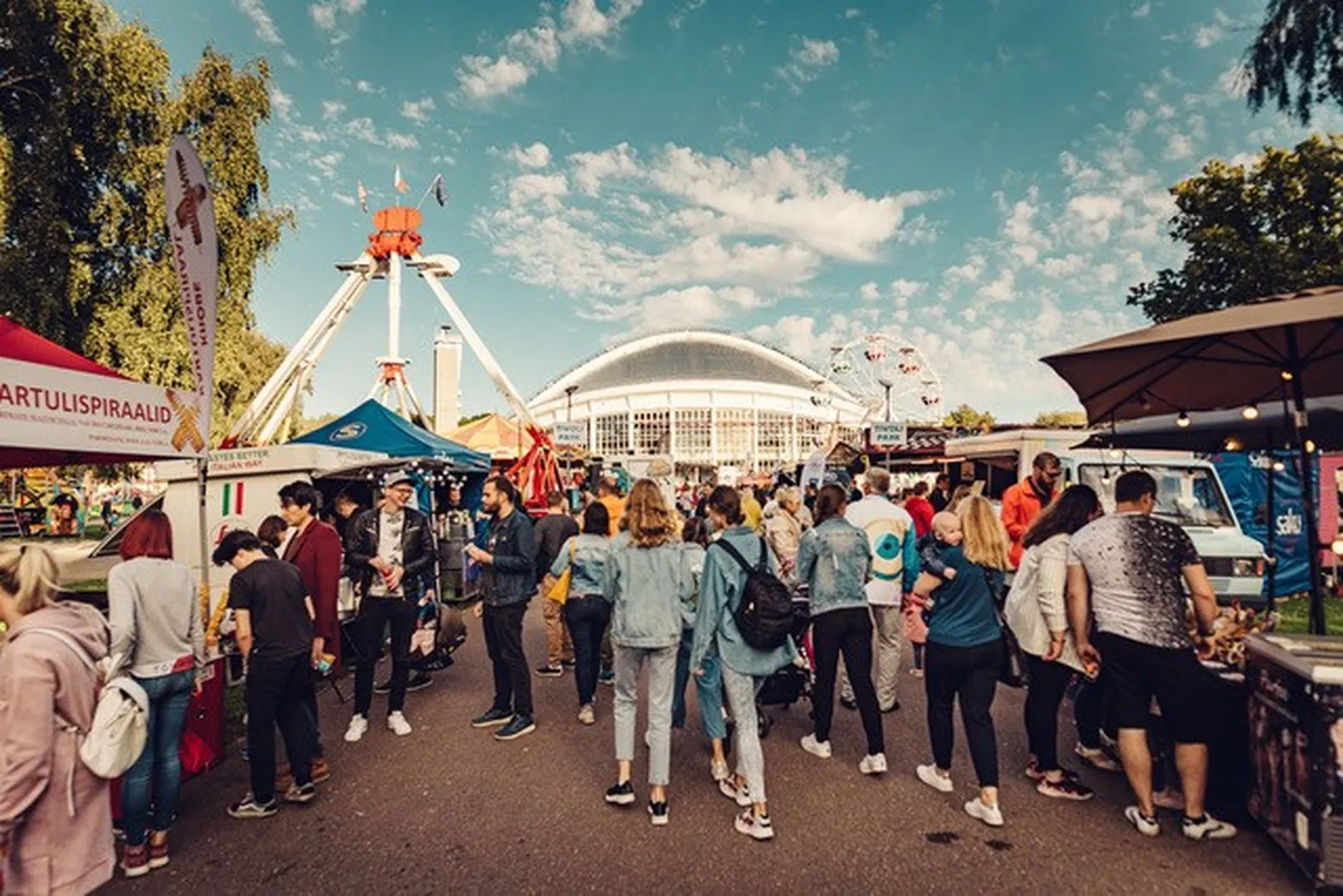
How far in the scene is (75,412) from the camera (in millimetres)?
4555

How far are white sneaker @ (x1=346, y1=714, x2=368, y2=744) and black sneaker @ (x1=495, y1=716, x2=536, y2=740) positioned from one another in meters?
1.07

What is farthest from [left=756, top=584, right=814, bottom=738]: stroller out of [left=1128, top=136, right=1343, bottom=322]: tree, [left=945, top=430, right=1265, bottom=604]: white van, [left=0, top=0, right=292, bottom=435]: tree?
[left=1128, top=136, right=1343, bottom=322]: tree

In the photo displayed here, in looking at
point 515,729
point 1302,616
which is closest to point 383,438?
point 515,729

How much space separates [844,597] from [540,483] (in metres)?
12.6

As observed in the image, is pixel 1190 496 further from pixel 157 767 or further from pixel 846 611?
pixel 157 767

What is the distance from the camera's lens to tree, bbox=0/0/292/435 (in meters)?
12.6

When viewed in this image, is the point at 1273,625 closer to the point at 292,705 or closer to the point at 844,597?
the point at 844,597

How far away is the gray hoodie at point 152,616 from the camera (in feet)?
11.6

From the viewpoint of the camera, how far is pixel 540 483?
16.5 m

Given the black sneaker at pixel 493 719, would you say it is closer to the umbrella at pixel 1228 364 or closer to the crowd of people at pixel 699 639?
the crowd of people at pixel 699 639

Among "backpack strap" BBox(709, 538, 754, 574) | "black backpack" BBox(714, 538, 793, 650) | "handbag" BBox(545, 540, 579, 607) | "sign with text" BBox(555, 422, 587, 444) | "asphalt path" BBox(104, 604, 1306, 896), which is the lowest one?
"asphalt path" BBox(104, 604, 1306, 896)

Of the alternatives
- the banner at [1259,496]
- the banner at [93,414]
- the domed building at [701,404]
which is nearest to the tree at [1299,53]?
the banner at [1259,496]

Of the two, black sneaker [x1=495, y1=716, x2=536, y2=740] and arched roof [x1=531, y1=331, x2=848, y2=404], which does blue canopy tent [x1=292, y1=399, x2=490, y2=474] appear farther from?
arched roof [x1=531, y1=331, x2=848, y2=404]

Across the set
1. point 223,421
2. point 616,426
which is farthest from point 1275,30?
point 616,426
